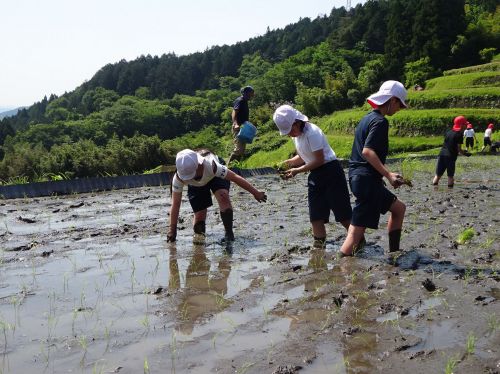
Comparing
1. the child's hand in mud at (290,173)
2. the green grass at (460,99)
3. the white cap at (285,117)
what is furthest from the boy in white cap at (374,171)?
the green grass at (460,99)

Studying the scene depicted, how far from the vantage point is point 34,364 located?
3418mm

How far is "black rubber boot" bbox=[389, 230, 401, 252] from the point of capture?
5.85 meters

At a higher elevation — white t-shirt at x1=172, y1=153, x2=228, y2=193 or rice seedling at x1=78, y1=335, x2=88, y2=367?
white t-shirt at x1=172, y1=153, x2=228, y2=193

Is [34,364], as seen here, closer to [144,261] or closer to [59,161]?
[144,261]

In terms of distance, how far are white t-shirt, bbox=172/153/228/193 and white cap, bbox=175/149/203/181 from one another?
27 cm

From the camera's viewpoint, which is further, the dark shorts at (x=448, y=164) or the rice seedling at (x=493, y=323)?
the dark shorts at (x=448, y=164)

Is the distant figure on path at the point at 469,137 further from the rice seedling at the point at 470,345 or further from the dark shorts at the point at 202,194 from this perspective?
the rice seedling at the point at 470,345

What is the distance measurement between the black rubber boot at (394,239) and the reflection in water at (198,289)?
1.74 meters

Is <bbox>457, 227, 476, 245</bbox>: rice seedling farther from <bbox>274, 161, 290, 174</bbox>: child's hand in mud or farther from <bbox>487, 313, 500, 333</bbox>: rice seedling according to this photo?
<bbox>487, 313, 500, 333</bbox>: rice seedling

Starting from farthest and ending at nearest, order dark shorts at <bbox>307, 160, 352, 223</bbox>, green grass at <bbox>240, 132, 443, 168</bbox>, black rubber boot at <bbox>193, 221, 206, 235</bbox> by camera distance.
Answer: green grass at <bbox>240, 132, 443, 168</bbox>
black rubber boot at <bbox>193, 221, 206, 235</bbox>
dark shorts at <bbox>307, 160, 352, 223</bbox>

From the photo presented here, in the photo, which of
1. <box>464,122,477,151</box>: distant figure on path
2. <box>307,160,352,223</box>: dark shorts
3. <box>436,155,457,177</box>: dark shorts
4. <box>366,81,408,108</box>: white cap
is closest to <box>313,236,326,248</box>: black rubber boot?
<box>307,160,352,223</box>: dark shorts

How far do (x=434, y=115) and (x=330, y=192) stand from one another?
1242 inches

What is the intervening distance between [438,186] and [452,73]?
4003 cm

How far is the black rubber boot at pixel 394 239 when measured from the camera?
5847 millimetres
